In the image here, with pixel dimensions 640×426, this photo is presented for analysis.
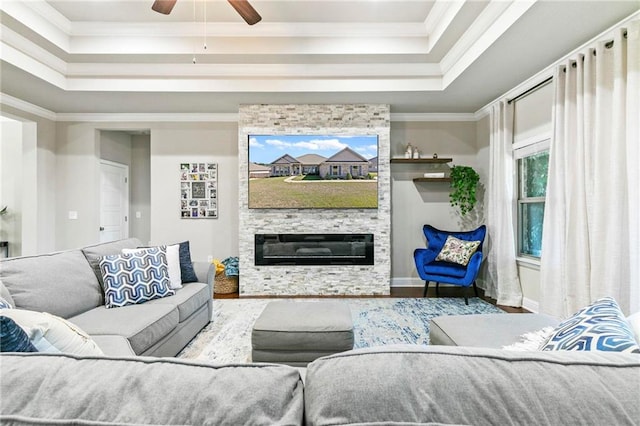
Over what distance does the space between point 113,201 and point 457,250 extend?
561 centimetres

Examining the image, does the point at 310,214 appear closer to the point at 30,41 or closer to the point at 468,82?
the point at 468,82

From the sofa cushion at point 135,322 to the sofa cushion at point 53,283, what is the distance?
0.33ft

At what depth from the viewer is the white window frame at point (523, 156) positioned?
3.74 m

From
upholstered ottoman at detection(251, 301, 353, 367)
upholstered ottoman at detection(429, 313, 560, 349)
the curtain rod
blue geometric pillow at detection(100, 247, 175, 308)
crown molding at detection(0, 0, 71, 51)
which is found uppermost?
crown molding at detection(0, 0, 71, 51)

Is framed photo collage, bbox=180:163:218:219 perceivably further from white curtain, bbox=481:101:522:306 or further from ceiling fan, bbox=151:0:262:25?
white curtain, bbox=481:101:522:306

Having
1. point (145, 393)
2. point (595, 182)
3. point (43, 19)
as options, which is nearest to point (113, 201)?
point (43, 19)

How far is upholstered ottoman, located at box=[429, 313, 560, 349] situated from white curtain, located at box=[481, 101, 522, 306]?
92.9 inches

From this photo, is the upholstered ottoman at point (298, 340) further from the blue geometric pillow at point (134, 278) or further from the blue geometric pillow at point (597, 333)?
the blue geometric pillow at point (597, 333)

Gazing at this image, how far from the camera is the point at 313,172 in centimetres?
479

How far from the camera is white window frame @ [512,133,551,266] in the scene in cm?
374

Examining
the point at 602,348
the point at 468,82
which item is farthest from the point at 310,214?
the point at 602,348

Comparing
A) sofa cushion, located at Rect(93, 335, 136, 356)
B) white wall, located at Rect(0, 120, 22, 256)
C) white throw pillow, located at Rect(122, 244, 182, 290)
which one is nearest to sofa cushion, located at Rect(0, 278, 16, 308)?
sofa cushion, located at Rect(93, 335, 136, 356)

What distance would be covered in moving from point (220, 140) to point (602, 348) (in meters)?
5.13

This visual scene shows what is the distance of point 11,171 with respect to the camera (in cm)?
518
